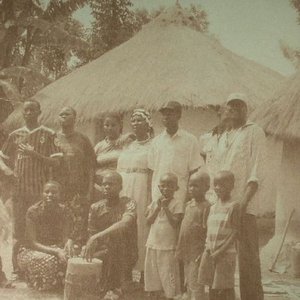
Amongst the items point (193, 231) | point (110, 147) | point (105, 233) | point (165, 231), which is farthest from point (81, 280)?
point (110, 147)

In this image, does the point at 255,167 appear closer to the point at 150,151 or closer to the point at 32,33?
the point at 150,151

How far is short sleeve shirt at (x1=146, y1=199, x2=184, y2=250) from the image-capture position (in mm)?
2545

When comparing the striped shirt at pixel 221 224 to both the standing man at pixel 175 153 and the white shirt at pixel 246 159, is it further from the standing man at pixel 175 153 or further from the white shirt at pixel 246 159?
the standing man at pixel 175 153

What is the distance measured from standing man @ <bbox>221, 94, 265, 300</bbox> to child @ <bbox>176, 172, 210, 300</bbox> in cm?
15

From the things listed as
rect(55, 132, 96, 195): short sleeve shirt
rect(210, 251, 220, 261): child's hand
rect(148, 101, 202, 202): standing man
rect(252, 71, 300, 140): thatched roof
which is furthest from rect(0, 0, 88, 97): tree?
rect(210, 251, 220, 261): child's hand

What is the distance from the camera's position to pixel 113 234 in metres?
2.67

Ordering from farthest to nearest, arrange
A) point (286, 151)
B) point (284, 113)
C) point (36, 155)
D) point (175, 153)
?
point (286, 151) < point (284, 113) < point (36, 155) < point (175, 153)

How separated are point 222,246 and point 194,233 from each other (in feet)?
0.55

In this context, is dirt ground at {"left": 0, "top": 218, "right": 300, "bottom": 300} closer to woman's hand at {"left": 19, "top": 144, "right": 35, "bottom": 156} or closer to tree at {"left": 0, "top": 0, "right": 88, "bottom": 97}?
woman's hand at {"left": 19, "top": 144, "right": 35, "bottom": 156}

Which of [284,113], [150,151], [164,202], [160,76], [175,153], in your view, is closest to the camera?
[164,202]

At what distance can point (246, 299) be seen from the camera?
2.34m

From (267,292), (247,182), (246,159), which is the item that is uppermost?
(246,159)

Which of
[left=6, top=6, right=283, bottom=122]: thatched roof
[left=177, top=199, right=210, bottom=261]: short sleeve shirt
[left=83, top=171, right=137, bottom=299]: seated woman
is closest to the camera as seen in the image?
[left=177, top=199, right=210, bottom=261]: short sleeve shirt

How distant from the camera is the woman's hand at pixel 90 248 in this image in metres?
2.58
